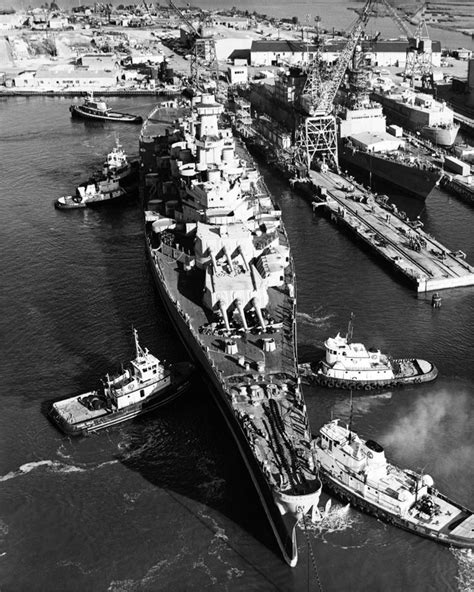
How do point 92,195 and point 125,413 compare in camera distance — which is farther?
point 92,195

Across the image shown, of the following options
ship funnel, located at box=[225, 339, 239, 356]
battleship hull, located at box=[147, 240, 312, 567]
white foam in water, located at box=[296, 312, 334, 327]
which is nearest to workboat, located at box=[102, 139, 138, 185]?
battleship hull, located at box=[147, 240, 312, 567]

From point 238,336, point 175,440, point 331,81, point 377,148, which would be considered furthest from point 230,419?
point 331,81

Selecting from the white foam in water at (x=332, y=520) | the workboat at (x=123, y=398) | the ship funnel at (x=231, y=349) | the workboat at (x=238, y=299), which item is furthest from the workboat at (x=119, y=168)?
the white foam in water at (x=332, y=520)

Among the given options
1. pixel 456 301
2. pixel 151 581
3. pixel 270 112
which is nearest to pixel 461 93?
pixel 270 112

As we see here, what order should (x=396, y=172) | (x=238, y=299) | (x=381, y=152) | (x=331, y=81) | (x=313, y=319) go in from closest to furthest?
(x=238, y=299) < (x=313, y=319) < (x=396, y=172) < (x=381, y=152) < (x=331, y=81)

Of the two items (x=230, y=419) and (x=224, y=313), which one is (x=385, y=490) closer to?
(x=230, y=419)

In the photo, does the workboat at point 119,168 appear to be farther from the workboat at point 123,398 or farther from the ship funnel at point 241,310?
the workboat at point 123,398
